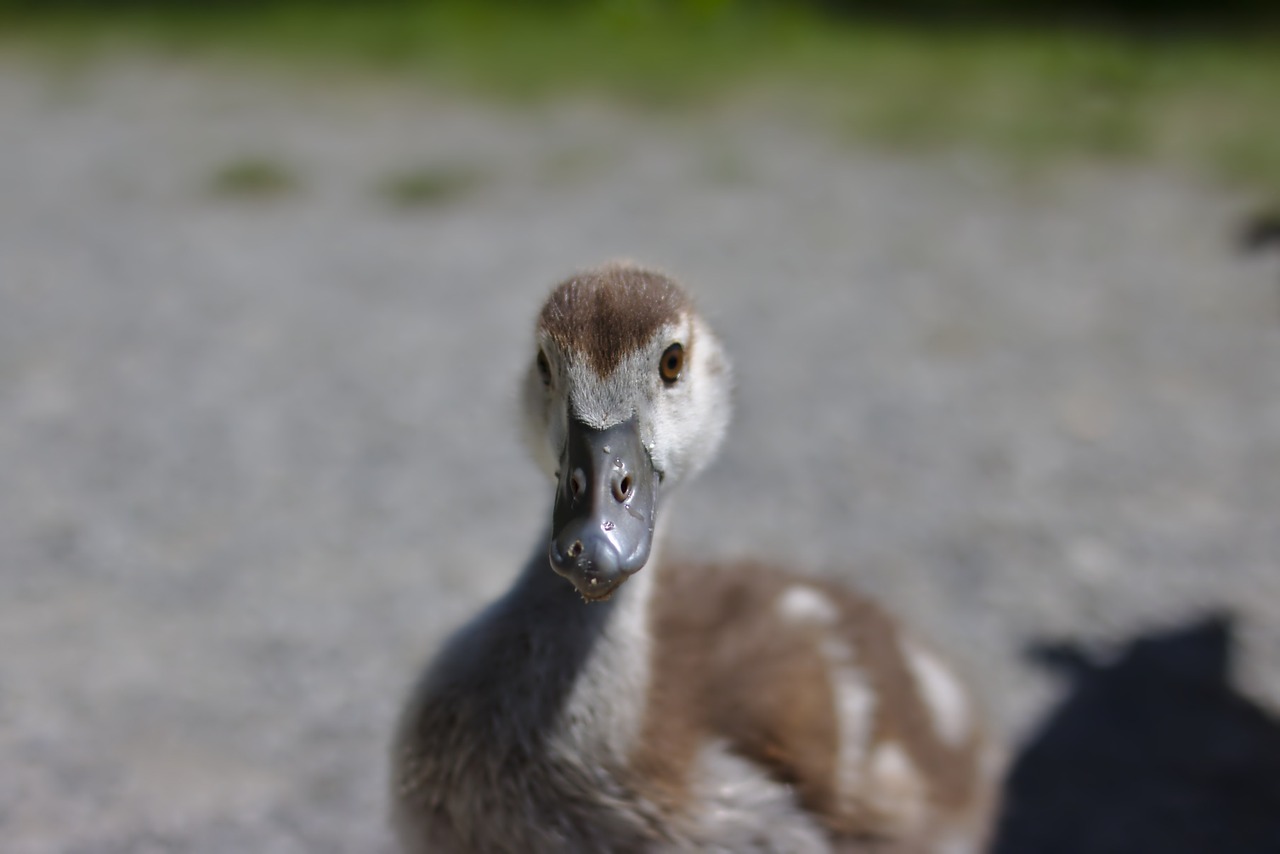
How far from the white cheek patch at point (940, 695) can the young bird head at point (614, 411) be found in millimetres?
854

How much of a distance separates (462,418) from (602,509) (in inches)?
107

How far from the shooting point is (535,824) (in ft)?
6.75

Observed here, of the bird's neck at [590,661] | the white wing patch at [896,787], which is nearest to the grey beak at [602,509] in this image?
the bird's neck at [590,661]

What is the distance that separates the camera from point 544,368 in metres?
2.09

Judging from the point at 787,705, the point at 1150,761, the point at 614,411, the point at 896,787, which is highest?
the point at 614,411

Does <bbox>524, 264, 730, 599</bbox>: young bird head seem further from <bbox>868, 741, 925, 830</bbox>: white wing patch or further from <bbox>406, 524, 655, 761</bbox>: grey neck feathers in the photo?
<bbox>868, 741, 925, 830</bbox>: white wing patch

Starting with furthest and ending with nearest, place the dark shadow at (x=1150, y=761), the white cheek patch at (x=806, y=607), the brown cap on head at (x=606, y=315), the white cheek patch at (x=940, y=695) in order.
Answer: the dark shadow at (x=1150, y=761), the white cheek patch at (x=940, y=695), the white cheek patch at (x=806, y=607), the brown cap on head at (x=606, y=315)

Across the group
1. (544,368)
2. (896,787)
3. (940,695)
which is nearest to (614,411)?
(544,368)

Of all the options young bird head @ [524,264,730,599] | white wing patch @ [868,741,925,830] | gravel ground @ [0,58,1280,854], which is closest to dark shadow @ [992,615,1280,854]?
gravel ground @ [0,58,1280,854]

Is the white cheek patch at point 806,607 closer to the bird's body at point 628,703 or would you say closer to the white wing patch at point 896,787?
the bird's body at point 628,703

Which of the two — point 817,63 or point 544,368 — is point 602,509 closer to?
point 544,368

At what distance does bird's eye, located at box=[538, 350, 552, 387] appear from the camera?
2061 millimetres

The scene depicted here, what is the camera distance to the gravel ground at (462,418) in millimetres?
3172

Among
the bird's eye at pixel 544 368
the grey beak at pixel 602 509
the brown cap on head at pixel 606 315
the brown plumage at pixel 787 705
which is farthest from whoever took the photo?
the brown plumage at pixel 787 705
